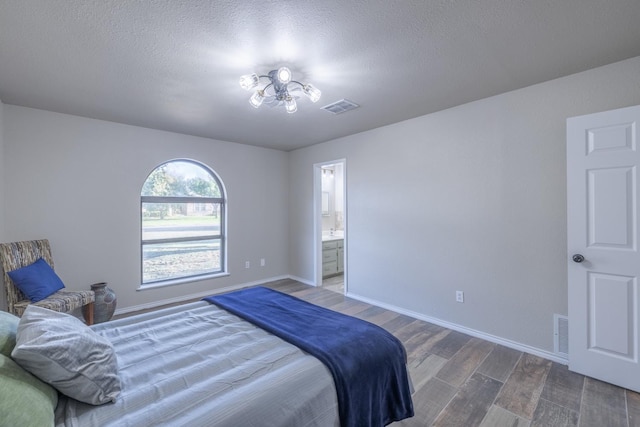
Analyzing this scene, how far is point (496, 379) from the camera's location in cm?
219

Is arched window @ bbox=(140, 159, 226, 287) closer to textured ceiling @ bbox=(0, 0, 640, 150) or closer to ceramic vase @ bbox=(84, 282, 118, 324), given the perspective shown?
ceramic vase @ bbox=(84, 282, 118, 324)

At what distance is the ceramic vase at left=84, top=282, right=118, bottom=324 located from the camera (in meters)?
3.14

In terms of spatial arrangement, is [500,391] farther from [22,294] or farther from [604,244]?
[22,294]

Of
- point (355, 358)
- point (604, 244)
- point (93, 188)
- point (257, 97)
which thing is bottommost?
point (355, 358)

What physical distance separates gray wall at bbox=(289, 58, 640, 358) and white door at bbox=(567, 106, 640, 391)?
0.19 metres

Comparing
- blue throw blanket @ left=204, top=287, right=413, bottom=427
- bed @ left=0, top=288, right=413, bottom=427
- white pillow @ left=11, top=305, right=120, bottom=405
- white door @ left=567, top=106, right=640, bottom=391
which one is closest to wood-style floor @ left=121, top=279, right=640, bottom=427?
white door @ left=567, top=106, right=640, bottom=391

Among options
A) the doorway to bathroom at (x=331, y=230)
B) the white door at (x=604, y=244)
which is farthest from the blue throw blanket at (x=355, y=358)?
the doorway to bathroom at (x=331, y=230)

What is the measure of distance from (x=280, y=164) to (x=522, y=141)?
3.76 metres

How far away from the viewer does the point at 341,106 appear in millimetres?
2992

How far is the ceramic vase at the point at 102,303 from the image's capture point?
10.3 ft

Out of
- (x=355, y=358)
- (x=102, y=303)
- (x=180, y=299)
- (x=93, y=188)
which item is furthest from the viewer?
(x=180, y=299)

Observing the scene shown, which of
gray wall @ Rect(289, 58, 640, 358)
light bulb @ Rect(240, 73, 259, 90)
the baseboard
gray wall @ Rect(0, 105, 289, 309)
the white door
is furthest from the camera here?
the baseboard

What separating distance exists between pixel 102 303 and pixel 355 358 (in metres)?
3.15

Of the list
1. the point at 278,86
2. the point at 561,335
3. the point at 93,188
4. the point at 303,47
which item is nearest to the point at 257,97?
the point at 278,86
